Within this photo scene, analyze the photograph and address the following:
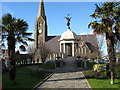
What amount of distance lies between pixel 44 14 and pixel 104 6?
64338 millimetres

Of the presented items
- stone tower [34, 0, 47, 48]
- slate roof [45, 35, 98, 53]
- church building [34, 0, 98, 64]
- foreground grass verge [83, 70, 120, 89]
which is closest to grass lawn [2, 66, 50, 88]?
foreground grass verge [83, 70, 120, 89]

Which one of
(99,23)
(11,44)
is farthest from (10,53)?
(99,23)

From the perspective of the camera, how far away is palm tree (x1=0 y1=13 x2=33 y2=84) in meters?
14.2

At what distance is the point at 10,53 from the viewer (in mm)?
14492

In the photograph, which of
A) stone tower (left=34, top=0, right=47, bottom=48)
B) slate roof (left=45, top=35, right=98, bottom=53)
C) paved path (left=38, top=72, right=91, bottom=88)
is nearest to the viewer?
paved path (left=38, top=72, right=91, bottom=88)

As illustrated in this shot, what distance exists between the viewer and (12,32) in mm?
14789

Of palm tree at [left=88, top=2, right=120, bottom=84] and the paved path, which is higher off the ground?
palm tree at [left=88, top=2, right=120, bottom=84]

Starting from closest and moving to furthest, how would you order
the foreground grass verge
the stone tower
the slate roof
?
the foreground grass verge < the slate roof < the stone tower

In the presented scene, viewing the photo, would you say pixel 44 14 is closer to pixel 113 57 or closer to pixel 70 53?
pixel 70 53

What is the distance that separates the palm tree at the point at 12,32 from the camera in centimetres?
1423

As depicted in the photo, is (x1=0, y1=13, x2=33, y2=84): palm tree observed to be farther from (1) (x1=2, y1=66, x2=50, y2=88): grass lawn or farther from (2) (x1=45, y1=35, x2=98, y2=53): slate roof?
(2) (x1=45, y1=35, x2=98, y2=53): slate roof

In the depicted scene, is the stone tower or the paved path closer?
the paved path

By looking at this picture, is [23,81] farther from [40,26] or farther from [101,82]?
Answer: [40,26]

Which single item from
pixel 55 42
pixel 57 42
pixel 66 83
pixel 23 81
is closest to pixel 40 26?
pixel 55 42
